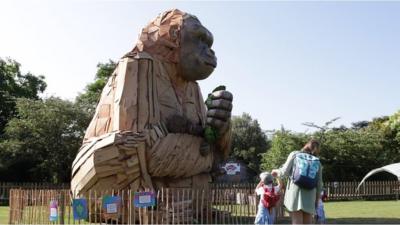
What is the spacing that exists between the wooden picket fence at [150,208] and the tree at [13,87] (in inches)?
1180

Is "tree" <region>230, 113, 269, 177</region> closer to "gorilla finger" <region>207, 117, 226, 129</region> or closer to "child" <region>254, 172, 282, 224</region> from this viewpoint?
"gorilla finger" <region>207, 117, 226, 129</region>

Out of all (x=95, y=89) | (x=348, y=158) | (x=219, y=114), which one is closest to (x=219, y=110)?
(x=219, y=114)

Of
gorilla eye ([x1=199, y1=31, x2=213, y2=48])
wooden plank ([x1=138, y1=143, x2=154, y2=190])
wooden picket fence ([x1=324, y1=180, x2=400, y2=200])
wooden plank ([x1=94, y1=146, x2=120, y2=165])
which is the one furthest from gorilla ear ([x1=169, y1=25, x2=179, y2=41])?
wooden picket fence ([x1=324, y1=180, x2=400, y2=200])

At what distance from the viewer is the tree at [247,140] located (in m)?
58.1

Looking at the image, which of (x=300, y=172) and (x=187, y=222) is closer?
(x=300, y=172)

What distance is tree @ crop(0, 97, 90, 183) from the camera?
36.9 m

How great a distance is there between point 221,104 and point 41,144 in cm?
2581

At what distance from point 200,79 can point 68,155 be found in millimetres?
23527

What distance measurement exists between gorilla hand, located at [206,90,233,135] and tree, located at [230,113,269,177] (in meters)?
41.8

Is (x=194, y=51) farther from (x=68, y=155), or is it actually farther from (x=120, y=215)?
(x=68, y=155)

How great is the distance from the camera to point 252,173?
2237 inches

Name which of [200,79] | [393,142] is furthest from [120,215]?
[393,142]

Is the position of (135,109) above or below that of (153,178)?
above

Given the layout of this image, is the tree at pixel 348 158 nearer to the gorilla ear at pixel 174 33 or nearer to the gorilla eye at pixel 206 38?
the gorilla eye at pixel 206 38
